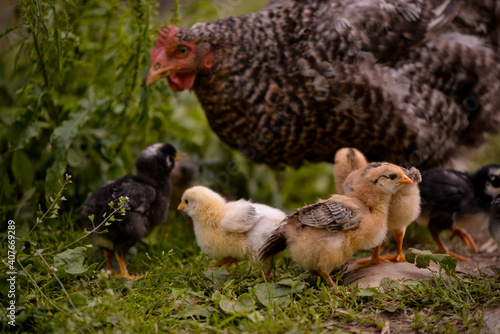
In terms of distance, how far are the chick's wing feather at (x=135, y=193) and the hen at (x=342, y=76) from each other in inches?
30.2

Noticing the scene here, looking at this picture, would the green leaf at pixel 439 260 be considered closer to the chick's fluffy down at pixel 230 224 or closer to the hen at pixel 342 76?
the chick's fluffy down at pixel 230 224

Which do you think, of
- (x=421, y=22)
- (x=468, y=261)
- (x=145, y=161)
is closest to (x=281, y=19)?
(x=421, y=22)

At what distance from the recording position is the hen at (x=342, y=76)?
3244 millimetres

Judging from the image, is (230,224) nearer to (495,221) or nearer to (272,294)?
(272,294)

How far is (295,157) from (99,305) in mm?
1887

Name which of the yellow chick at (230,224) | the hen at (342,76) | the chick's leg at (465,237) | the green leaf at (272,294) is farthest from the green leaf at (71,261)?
the chick's leg at (465,237)

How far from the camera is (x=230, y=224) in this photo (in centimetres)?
258

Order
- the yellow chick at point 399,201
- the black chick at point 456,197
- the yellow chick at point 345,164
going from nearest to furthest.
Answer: the yellow chick at point 399,201 < the yellow chick at point 345,164 < the black chick at point 456,197

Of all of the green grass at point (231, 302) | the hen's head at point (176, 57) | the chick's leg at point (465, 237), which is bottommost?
the chick's leg at point (465, 237)

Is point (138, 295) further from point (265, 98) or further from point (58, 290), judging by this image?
point (265, 98)

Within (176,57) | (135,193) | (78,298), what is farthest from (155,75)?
(78,298)

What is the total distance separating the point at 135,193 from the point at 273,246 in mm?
940

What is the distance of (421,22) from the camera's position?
338 centimetres

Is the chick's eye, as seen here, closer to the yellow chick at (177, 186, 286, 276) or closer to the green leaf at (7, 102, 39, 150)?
the green leaf at (7, 102, 39, 150)
